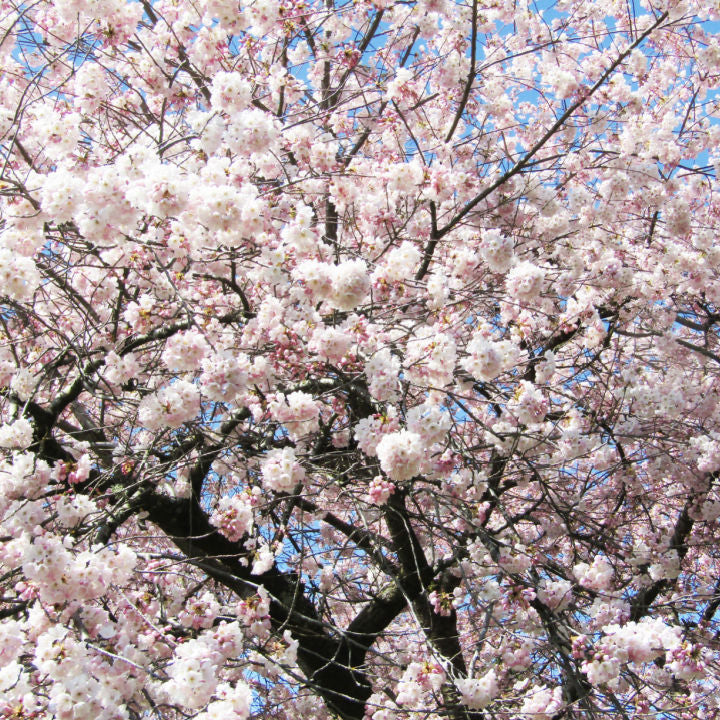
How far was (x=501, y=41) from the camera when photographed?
6395 millimetres

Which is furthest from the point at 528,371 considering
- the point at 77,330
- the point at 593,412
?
the point at 77,330

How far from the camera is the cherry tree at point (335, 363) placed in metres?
3.43

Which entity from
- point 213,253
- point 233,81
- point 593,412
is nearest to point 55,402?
point 213,253

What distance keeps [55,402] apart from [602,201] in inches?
179

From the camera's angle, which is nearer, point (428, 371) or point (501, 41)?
point (428, 371)

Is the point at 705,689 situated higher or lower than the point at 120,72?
lower

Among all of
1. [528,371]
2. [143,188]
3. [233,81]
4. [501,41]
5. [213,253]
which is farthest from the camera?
[501,41]

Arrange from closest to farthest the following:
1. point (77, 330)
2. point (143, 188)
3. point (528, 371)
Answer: point (143, 188)
point (77, 330)
point (528, 371)

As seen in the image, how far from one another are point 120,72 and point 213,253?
2060 millimetres

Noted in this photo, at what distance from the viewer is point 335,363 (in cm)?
388

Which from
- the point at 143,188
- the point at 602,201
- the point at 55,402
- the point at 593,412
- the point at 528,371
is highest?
the point at 602,201

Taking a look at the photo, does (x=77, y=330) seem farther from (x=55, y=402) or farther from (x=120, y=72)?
(x=120, y=72)

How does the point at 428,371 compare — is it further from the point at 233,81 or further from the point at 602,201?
the point at 602,201

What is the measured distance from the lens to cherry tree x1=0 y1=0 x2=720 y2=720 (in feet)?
11.2
